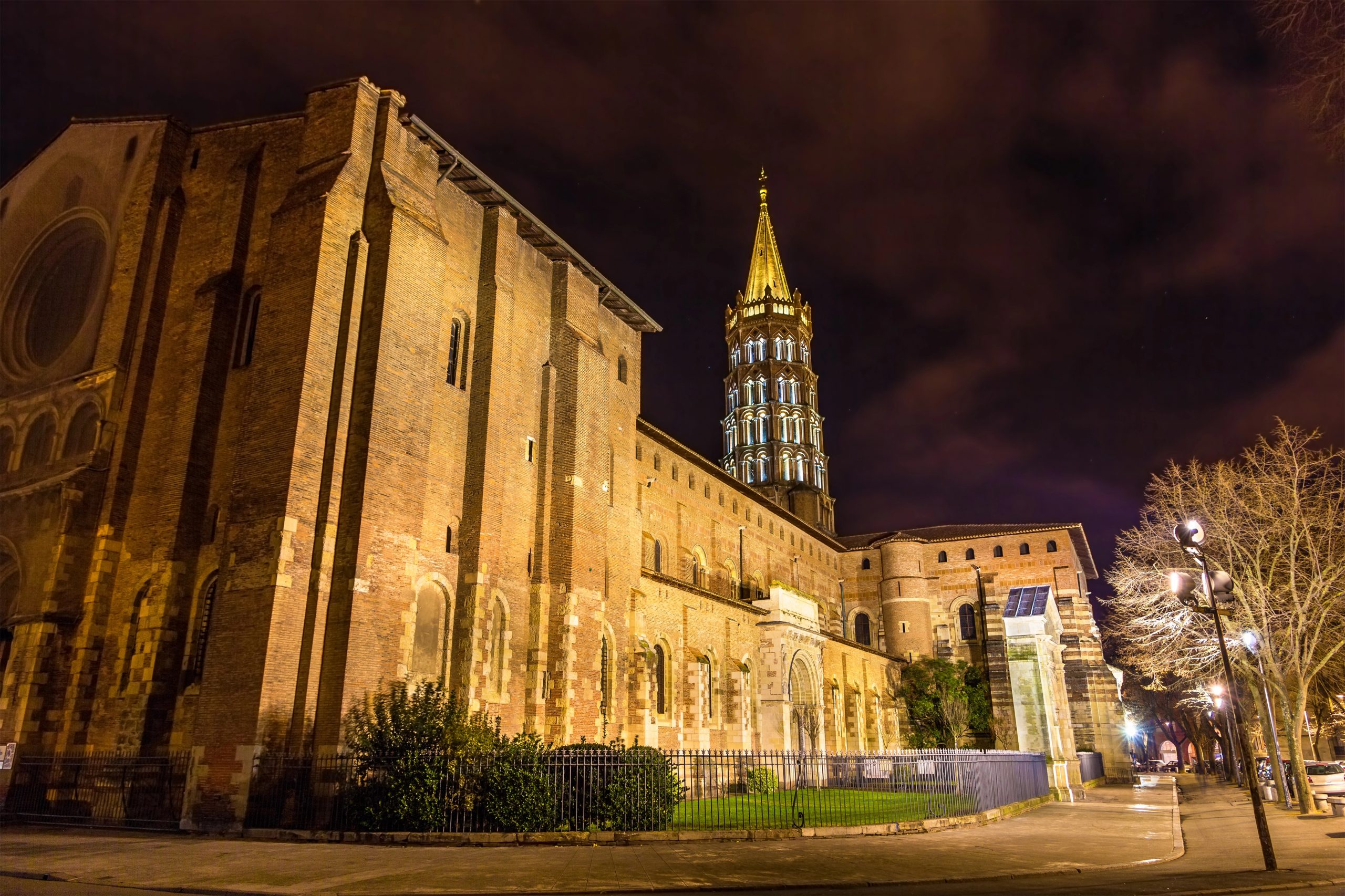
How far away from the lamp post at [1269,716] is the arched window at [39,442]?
101 ft

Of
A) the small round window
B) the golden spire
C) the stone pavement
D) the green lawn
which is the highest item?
the golden spire

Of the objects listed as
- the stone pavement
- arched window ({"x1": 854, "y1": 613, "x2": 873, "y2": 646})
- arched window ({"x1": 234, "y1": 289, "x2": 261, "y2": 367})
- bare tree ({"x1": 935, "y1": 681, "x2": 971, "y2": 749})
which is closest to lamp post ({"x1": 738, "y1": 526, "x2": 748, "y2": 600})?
bare tree ({"x1": 935, "y1": 681, "x2": 971, "y2": 749})

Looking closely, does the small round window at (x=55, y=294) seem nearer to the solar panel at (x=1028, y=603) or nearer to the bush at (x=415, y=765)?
the bush at (x=415, y=765)

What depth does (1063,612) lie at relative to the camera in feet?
183

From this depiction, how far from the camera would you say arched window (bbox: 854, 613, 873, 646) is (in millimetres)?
58219

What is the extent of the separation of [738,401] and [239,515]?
55.3 metres

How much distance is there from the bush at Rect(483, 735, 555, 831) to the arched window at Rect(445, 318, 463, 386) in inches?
435

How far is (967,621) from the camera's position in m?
57.9

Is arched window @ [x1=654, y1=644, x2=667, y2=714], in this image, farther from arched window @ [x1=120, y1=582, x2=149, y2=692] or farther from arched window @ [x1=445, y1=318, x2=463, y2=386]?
arched window @ [x1=120, y1=582, x2=149, y2=692]

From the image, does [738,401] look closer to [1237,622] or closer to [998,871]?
[1237,622]


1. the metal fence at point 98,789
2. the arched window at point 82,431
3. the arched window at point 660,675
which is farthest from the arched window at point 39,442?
the arched window at point 660,675

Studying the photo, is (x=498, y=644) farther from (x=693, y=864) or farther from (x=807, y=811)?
(x=693, y=864)

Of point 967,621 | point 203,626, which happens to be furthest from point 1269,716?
point 967,621

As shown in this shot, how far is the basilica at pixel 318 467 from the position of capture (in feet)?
60.6
